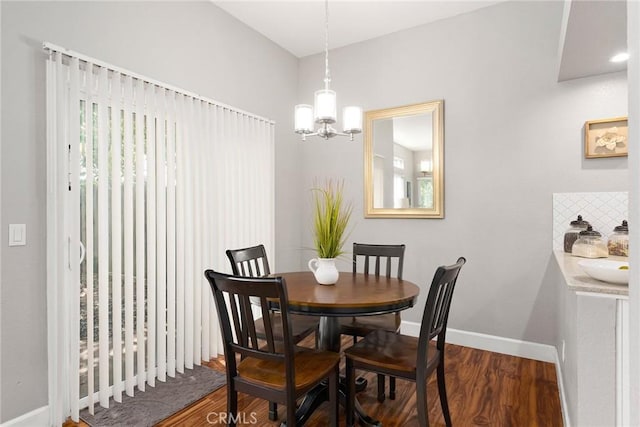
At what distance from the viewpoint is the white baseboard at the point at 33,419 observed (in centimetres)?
190

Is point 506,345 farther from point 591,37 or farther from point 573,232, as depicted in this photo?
point 591,37

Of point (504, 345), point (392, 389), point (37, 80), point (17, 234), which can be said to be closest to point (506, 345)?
Answer: point (504, 345)

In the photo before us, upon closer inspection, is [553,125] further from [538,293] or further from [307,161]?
[307,161]

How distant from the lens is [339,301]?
183 centimetres

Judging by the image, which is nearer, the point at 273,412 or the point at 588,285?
the point at 588,285

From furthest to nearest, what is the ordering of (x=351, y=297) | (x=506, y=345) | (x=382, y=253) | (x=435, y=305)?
(x=506, y=345)
(x=382, y=253)
(x=351, y=297)
(x=435, y=305)

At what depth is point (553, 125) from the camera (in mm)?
2861

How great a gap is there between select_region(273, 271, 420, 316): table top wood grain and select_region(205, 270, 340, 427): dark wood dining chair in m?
0.20

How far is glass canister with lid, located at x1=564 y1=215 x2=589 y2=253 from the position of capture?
2622 mm

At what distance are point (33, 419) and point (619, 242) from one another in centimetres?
365

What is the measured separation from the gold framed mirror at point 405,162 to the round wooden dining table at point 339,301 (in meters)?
1.23

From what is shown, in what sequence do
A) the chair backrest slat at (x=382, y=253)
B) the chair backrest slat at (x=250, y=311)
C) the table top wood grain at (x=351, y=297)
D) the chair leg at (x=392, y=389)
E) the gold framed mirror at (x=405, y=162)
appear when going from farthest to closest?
the gold framed mirror at (x=405, y=162) < the chair backrest slat at (x=382, y=253) < the chair leg at (x=392, y=389) < the table top wood grain at (x=351, y=297) < the chair backrest slat at (x=250, y=311)

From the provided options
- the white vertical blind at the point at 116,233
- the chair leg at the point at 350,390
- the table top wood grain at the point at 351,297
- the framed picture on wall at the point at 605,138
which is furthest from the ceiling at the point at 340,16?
the chair leg at the point at 350,390

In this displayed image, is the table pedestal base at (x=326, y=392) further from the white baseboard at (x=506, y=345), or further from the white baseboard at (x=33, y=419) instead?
the white baseboard at (x=506, y=345)
